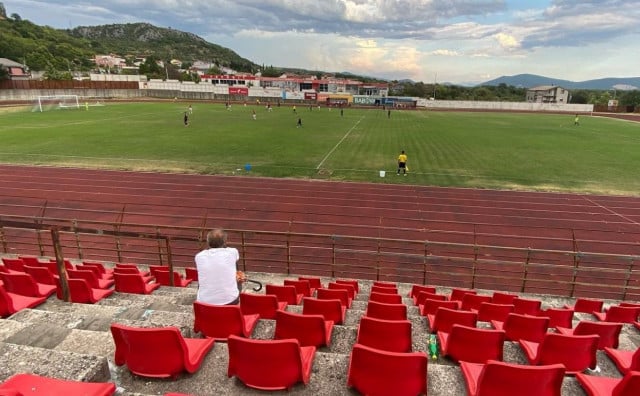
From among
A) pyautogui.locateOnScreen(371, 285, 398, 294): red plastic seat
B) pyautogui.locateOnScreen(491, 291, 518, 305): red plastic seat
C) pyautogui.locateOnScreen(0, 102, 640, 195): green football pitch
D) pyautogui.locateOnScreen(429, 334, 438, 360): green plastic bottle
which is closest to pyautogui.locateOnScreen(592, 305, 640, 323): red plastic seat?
pyautogui.locateOnScreen(491, 291, 518, 305): red plastic seat

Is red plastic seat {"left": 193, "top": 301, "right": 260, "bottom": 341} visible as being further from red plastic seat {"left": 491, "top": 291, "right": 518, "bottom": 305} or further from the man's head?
red plastic seat {"left": 491, "top": 291, "right": 518, "bottom": 305}

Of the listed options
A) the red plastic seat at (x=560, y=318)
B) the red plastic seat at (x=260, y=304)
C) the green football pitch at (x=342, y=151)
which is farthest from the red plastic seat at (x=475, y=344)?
the green football pitch at (x=342, y=151)

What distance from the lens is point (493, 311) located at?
6492mm

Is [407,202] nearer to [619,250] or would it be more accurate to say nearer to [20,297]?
[619,250]

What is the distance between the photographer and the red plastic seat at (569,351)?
13.5 feet

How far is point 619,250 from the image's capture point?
13820 mm

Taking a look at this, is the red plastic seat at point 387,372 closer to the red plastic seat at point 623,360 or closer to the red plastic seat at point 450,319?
the red plastic seat at point 450,319

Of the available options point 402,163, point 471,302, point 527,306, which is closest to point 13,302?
point 471,302

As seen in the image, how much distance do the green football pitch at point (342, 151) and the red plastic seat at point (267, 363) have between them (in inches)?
750

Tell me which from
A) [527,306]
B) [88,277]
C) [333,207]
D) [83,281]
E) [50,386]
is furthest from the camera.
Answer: [333,207]

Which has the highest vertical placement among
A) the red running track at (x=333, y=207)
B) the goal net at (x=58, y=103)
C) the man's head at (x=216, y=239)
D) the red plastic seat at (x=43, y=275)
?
the goal net at (x=58, y=103)

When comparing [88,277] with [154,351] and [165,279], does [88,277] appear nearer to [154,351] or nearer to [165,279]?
[165,279]

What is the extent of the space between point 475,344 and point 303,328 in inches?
77.8

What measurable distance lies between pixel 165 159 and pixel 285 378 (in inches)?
1013
